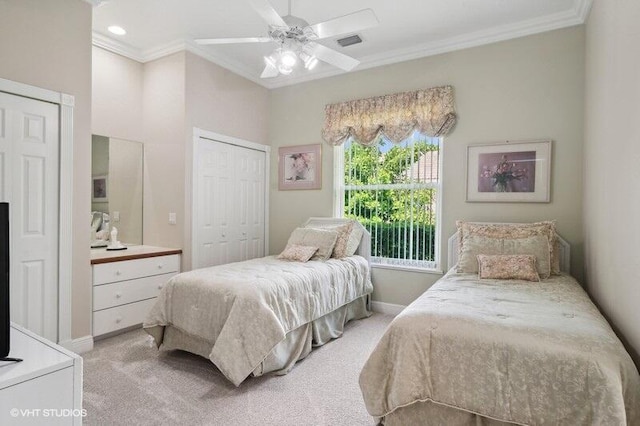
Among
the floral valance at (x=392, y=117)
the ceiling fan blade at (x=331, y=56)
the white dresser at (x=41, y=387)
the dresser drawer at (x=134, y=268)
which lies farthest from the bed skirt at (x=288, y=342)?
the ceiling fan blade at (x=331, y=56)


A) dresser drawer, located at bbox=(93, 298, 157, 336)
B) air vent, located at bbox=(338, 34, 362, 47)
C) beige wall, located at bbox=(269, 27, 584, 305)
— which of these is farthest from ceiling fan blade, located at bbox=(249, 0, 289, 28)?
dresser drawer, located at bbox=(93, 298, 157, 336)

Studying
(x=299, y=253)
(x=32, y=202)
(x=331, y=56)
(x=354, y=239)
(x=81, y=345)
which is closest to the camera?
(x=32, y=202)

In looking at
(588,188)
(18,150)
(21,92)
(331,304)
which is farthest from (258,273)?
(588,188)

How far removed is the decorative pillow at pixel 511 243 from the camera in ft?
9.25

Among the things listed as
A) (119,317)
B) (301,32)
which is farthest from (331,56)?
(119,317)

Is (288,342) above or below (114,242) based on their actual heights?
below

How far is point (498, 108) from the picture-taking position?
11.2 ft

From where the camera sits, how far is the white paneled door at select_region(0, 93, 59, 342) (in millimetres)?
2443

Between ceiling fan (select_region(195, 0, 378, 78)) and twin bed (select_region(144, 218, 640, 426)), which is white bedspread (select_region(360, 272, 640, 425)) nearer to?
twin bed (select_region(144, 218, 640, 426))

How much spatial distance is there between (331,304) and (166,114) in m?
2.73

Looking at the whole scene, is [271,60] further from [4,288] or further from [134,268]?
[134,268]

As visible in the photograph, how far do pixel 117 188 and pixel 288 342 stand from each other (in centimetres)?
264

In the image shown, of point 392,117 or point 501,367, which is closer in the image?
point 501,367

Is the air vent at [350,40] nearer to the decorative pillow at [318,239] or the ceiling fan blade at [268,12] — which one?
the ceiling fan blade at [268,12]
